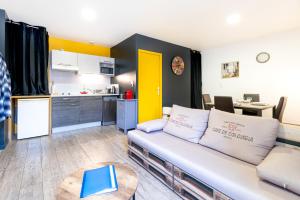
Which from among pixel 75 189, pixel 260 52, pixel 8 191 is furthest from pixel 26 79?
pixel 260 52

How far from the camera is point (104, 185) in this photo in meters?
1.03

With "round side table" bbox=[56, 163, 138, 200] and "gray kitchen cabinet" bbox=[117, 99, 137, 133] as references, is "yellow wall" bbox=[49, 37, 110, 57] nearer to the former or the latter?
"gray kitchen cabinet" bbox=[117, 99, 137, 133]

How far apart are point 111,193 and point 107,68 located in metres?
4.20

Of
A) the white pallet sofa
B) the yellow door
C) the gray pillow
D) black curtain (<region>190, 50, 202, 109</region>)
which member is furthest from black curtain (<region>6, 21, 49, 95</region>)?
black curtain (<region>190, 50, 202, 109</region>)

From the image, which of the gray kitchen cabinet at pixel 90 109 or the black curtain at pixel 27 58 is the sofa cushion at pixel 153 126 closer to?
the gray kitchen cabinet at pixel 90 109

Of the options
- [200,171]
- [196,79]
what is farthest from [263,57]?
[200,171]

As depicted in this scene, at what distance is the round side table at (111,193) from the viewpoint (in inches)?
36.6

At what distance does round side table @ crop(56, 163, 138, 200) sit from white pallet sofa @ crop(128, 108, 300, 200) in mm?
530

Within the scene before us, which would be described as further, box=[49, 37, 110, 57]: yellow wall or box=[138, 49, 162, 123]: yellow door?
box=[49, 37, 110, 57]: yellow wall

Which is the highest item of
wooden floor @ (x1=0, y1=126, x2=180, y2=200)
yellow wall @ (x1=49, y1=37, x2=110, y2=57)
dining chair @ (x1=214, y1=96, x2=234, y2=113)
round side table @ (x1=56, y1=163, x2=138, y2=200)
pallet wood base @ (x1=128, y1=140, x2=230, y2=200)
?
yellow wall @ (x1=49, y1=37, x2=110, y2=57)

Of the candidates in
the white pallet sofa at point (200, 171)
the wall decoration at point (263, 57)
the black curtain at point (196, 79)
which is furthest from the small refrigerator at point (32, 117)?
the wall decoration at point (263, 57)

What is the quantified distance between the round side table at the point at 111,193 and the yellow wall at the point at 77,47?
4.09m

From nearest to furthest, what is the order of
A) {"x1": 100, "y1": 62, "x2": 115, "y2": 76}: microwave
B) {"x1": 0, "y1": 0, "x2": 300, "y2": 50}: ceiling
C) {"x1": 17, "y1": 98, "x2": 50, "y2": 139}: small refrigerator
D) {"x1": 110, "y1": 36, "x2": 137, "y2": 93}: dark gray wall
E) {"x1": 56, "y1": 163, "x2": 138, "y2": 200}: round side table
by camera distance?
{"x1": 56, "y1": 163, "x2": 138, "y2": 200}: round side table, {"x1": 0, "y1": 0, "x2": 300, "y2": 50}: ceiling, {"x1": 17, "y1": 98, "x2": 50, "y2": 139}: small refrigerator, {"x1": 110, "y1": 36, "x2": 137, "y2": 93}: dark gray wall, {"x1": 100, "y1": 62, "x2": 115, "y2": 76}: microwave

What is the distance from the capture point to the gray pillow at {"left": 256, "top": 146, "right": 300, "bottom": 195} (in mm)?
932
